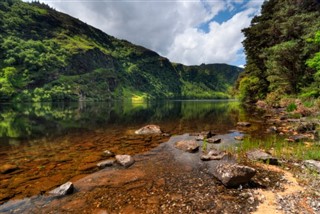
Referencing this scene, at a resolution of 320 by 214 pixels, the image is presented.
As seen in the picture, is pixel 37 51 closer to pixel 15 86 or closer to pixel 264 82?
pixel 15 86

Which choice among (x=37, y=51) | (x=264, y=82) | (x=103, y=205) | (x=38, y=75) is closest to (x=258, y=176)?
(x=103, y=205)

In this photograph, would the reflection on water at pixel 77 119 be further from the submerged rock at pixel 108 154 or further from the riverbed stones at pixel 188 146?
the riverbed stones at pixel 188 146

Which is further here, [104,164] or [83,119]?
[83,119]

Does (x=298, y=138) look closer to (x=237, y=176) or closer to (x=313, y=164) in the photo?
(x=313, y=164)

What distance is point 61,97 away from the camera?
545 feet

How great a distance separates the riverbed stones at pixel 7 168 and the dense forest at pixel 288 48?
32.6 meters

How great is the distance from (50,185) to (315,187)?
1283 cm

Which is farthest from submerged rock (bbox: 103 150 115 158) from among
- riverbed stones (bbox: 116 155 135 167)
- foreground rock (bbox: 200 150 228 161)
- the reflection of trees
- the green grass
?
the reflection of trees

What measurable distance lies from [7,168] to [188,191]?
38.7ft

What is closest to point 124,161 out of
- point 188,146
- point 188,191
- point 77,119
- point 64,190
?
point 64,190

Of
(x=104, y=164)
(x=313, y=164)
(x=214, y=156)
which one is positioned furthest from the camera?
(x=214, y=156)

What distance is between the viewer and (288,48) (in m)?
37.9

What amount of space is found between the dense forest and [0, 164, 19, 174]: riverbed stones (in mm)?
32557

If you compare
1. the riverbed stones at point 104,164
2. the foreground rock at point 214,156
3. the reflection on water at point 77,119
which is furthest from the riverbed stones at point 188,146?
the reflection on water at point 77,119
